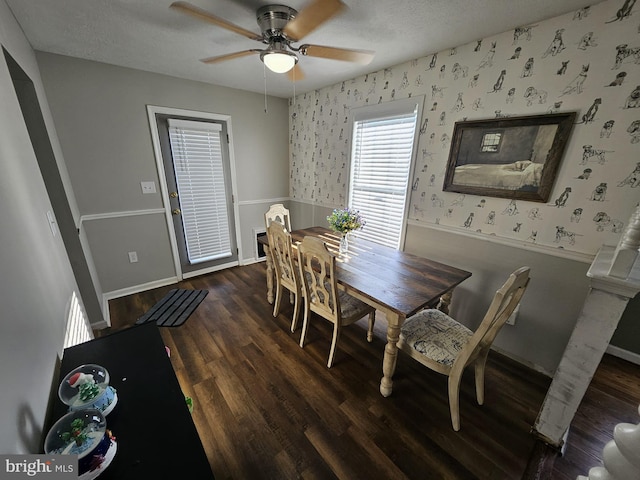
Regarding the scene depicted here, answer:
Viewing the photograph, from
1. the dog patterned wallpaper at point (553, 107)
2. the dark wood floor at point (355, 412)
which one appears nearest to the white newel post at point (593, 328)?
the dark wood floor at point (355, 412)

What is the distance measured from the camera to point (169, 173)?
2848 mm

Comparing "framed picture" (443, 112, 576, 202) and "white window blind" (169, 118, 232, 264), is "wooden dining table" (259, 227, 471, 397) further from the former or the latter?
"white window blind" (169, 118, 232, 264)

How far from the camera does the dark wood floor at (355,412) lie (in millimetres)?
1280

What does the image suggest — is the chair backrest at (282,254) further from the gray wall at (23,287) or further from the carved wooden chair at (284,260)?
the gray wall at (23,287)

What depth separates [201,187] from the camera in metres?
3.10

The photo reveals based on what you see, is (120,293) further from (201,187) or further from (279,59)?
(279,59)

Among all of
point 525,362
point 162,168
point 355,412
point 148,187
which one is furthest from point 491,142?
point 148,187

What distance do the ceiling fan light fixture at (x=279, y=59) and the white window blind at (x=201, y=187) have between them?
175cm

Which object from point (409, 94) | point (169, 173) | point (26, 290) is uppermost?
point (409, 94)

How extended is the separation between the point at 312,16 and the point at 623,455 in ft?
6.58

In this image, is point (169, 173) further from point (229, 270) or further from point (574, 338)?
point (574, 338)

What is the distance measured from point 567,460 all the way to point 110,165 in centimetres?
422

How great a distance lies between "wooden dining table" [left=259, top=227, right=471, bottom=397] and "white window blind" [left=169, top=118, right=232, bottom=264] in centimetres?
141

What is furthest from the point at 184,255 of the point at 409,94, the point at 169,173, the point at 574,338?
the point at 574,338
